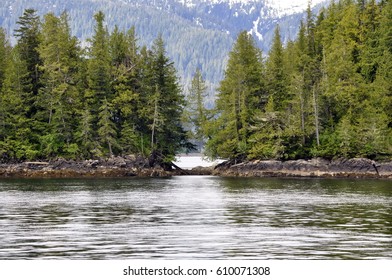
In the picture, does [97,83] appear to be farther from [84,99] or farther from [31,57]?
[31,57]

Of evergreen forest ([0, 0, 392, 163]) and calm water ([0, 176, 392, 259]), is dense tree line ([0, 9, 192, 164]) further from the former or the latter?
calm water ([0, 176, 392, 259])

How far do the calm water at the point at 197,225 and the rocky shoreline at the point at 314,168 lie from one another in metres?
30.5

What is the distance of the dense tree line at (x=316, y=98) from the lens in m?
101

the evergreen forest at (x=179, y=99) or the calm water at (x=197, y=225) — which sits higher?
the evergreen forest at (x=179, y=99)

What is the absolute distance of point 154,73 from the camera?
112 meters

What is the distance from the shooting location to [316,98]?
10438 cm

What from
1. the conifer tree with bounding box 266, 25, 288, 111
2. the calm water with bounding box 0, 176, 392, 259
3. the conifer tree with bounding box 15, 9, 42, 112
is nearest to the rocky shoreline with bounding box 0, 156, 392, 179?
the conifer tree with bounding box 15, 9, 42, 112

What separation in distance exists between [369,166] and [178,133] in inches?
1197

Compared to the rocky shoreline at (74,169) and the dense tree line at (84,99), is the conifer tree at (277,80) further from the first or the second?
the rocky shoreline at (74,169)

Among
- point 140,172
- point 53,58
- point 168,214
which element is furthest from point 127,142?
point 168,214

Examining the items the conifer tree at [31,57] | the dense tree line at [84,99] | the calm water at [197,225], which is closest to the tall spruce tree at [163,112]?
the dense tree line at [84,99]

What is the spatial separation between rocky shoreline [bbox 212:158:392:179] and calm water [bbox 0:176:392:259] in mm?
30477
